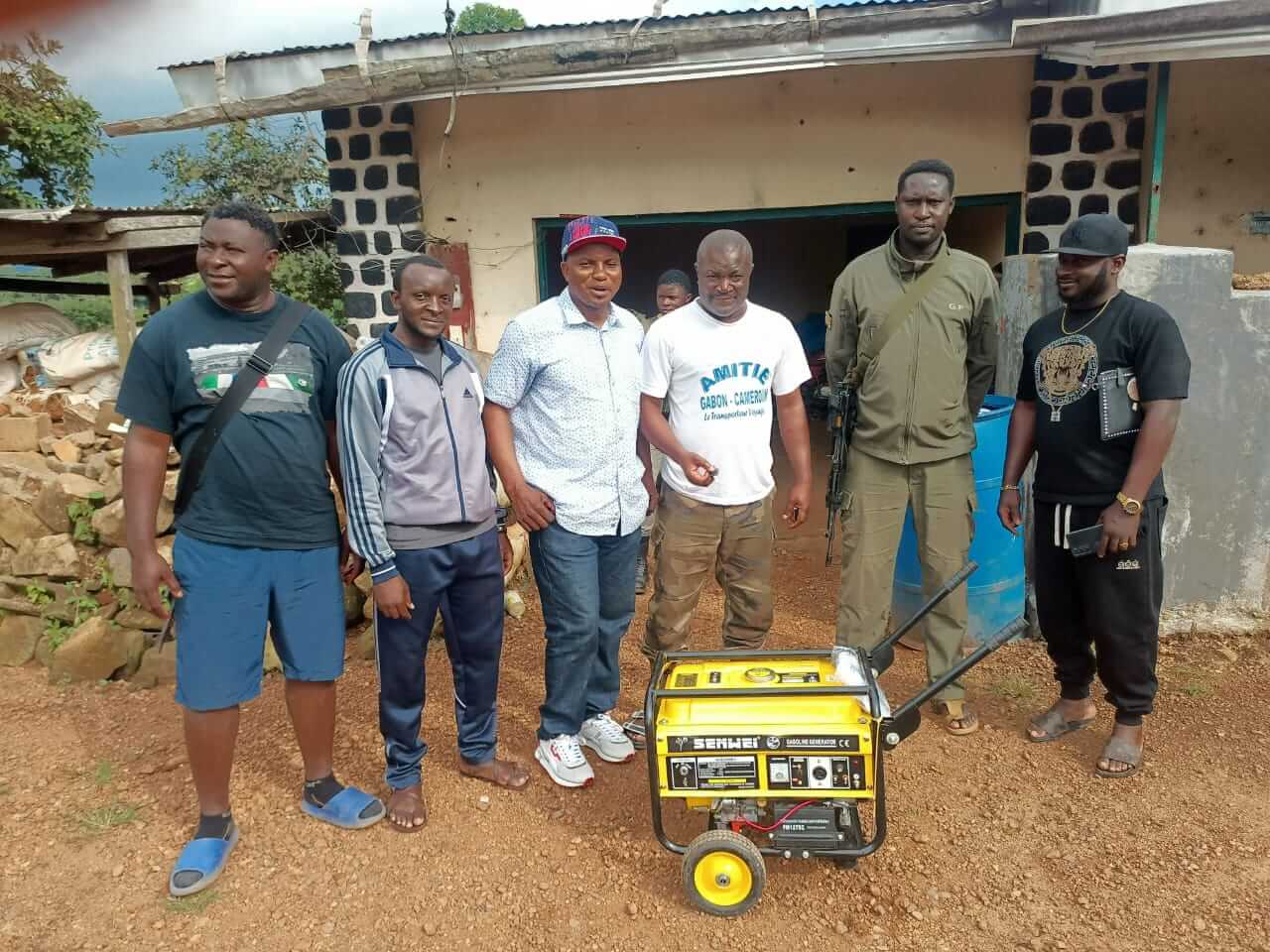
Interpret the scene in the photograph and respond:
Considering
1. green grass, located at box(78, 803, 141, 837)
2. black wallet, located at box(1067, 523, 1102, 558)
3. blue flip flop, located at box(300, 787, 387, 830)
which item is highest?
black wallet, located at box(1067, 523, 1102, 558)

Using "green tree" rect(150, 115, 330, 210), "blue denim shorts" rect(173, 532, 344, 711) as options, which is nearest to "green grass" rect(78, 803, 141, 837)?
"blue denim shorts" rect(173, 532, 344, 711)

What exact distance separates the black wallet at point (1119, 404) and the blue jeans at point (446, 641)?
2163 millimetres

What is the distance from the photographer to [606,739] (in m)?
3.52

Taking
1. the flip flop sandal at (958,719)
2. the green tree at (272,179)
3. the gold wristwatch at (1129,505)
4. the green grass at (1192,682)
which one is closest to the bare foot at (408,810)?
the flip flop sandal at (958,719)

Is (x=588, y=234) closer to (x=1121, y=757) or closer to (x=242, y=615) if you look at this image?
(x=242, y=615)

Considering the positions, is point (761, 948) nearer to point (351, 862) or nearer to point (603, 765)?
point (603, 765)

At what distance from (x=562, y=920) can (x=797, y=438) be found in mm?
1883

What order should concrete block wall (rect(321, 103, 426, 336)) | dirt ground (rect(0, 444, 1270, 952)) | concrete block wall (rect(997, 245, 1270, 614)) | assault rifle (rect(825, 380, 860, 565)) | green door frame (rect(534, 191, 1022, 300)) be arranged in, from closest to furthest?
dirt ground (rect(0, 444, 1270, 952)) → assault rifle (rect(825, 380, 860, 565)) → concrete block wall (rect(997, 245, 1270, 614)) → green door frame (rect(534, 191, 1022, 300)) → concrete block wall (rect(321, 103, 426, 336))

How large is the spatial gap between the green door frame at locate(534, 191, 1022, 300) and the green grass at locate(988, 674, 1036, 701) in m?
3.27

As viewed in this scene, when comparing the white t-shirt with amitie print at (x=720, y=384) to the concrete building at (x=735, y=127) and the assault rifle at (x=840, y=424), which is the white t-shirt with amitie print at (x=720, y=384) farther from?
the concrete building at (x=735, y=127)

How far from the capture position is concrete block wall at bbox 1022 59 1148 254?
562cm

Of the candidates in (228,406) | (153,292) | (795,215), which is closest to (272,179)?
(153,292)

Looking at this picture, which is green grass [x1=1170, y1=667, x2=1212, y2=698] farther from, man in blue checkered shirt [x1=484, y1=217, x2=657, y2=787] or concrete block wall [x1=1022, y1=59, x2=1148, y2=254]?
concrete block wall [x1=1022, y1=59, x2=1148, y2=254]

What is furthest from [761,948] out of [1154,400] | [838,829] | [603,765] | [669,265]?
[669,265]
